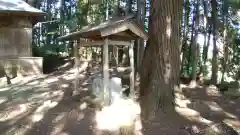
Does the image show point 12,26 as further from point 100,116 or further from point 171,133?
point 171,133

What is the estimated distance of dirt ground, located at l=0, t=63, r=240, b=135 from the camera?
5.57 meters

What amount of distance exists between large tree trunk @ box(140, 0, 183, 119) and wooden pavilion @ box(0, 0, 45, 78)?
28.3 feet

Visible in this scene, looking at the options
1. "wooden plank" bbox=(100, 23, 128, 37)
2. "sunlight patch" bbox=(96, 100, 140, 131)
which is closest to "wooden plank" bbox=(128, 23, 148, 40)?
"wooden plank" bbox=(100, 23, 128, 37)

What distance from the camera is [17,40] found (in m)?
13.6

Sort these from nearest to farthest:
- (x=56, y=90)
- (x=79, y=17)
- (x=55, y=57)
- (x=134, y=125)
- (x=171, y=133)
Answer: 1. (x=171, y=133)
2. (x=134, y=125)
3. (x=56, y=90)
4. (x=55, y=57)
5. (x=79, y=17)

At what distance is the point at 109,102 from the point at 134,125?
1.53m

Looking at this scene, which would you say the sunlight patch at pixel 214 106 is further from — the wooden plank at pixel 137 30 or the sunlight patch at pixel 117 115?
the wooden plank at pixel 137 30

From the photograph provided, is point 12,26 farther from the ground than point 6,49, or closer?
farther from the ground

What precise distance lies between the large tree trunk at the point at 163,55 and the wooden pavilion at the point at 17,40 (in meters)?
8.63

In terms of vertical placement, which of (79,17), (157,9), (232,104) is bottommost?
(232,104)

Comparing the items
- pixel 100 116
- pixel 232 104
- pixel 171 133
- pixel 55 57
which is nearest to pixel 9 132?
pixel 100 116

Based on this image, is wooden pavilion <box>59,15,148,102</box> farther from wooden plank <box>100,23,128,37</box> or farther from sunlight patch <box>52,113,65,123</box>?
sunlight patch <box>52,113,65,123</box>

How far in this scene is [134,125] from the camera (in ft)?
18.7

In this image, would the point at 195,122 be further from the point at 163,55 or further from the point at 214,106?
the point at 214,106
